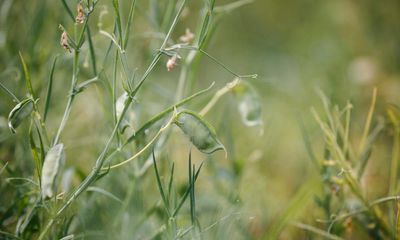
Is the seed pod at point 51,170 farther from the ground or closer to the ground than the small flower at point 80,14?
closer to the ground

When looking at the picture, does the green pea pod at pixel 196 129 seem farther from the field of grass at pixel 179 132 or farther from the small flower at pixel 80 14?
the small flower at pixel 80 14

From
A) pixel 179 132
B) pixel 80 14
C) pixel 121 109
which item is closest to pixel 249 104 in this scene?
pixel 179 132

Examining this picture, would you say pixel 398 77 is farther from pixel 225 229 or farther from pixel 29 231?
pixel 29 231

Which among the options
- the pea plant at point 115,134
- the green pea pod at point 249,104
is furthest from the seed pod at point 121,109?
the green pea pod at point 249,104

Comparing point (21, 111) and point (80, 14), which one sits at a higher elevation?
point (80, 14)

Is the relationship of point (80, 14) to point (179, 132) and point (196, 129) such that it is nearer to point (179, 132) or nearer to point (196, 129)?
point (196, 129)

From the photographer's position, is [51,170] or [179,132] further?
[179,132]
